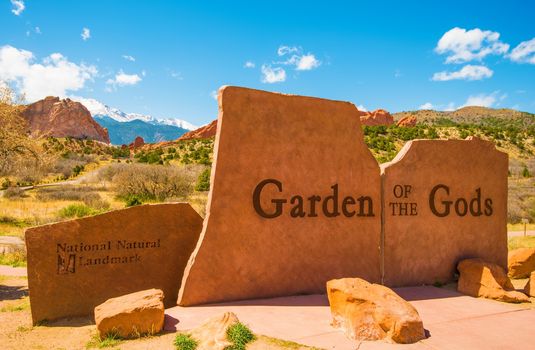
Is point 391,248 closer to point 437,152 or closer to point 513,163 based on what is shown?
point 437,152

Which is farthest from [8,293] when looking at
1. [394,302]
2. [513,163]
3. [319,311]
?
[513,163]

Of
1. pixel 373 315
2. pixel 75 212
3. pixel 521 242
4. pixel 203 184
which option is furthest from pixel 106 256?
pixel 203 184

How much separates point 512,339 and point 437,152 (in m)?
3.87

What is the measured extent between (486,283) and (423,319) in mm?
2272

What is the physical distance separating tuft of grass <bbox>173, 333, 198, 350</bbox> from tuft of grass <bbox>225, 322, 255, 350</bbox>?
40 cm

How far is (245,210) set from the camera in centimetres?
643

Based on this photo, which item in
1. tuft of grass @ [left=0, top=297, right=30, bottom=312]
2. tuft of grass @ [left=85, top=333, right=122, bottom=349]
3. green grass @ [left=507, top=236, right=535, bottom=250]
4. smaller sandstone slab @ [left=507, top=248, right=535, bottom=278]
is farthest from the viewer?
green grass @ [left=507, top=236, right=535, bottom=250]

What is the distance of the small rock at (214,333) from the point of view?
4.37 m

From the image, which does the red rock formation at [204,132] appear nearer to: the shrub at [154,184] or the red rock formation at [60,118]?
the red rock formation at [60,118]

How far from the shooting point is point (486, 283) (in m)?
7.29

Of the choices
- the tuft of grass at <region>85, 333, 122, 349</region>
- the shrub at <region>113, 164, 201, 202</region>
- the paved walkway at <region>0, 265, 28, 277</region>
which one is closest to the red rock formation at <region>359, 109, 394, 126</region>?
the shrub at <region>113, 164, 201, 202</region>

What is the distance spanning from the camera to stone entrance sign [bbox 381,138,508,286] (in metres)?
7.56

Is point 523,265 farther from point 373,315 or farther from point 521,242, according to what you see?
point 373,315

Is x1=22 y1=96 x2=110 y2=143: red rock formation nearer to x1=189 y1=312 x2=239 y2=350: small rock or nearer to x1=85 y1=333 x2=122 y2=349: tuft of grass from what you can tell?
x1=85 y1=333 x2=122 y2=349: tuft of grass
